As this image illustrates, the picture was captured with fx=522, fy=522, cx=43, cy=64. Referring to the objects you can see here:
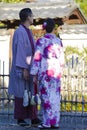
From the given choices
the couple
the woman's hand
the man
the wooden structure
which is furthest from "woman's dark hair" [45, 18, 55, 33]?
the wooden structure

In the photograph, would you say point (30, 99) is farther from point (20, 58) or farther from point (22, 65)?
point (20, 58)

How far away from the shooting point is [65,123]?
28.1 ft

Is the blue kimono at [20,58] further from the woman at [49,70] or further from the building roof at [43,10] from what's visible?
the building roof at [43,10]

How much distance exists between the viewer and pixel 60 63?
7.52m

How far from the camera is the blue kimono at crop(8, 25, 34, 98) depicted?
766 cm

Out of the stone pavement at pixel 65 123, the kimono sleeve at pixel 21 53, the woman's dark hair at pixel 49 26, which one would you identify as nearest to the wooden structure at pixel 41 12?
the stone pavement at pixel 65 123

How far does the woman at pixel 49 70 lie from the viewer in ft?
24.5

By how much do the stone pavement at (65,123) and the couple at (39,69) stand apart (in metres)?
0.30

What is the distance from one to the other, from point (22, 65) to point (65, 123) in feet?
4.77

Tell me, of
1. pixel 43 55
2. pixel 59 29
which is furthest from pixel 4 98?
pixel 59 29

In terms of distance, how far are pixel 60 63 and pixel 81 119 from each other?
1.51m

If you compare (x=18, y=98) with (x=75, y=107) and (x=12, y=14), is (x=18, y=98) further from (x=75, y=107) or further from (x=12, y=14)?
(x=12, y=14)

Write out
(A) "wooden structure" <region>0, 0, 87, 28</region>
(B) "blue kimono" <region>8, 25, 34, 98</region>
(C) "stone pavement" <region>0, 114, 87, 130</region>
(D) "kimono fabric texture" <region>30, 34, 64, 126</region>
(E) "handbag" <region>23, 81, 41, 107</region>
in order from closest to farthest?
(D) "kimono fabric texture" <region>30, 34, 64, 126</region> → (E) "handbag" <region>23, 81, 41, 107</region> → (B) "blue kimono" <region>8, 25, 34, 98</region> → (C) "stone pavement" <region>0, 114, 87, 130</region> → (A) "wooden structure" <region>0, 0, 87, 28</region>

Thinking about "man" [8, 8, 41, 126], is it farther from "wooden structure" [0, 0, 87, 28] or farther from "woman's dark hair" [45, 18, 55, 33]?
"wooden structure" [0, 0, 87, 28]
